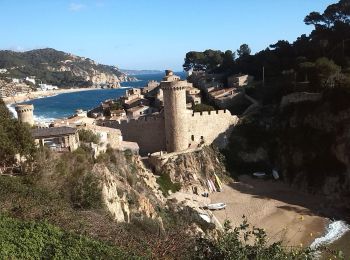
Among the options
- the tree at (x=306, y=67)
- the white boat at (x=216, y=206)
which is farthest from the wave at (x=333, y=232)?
the tree at (x=306, y=67)

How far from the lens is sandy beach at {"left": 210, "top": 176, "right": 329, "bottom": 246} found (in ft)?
80.4

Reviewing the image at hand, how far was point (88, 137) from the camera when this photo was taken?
918 inches

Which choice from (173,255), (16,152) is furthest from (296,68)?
(173,255)

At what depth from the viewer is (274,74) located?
43844 millimetres

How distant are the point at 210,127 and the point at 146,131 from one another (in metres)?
5.24

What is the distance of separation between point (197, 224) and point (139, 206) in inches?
167

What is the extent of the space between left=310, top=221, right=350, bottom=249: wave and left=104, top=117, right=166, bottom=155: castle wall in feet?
42.0

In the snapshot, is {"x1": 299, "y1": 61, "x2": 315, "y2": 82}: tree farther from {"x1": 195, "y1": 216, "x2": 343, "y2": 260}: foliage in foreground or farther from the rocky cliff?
{"x1": 195, "y1": 216, "x2": 343, "y2": 260}: foliage in foreground

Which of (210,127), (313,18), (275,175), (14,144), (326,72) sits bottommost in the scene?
(275,175)

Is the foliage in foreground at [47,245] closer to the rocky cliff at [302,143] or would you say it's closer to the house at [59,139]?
the house at [59,139]

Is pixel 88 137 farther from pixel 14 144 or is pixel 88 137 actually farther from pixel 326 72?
pixel 326 72

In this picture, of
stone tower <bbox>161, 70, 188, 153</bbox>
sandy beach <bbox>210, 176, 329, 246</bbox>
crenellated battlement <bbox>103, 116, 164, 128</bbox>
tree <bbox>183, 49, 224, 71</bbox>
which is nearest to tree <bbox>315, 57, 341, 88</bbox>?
sandy beach <bbox>210, 176, 329, 246</bbox>

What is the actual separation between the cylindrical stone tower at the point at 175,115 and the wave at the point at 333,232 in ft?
37.7

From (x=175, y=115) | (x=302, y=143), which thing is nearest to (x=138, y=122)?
(x=175, y=115)
